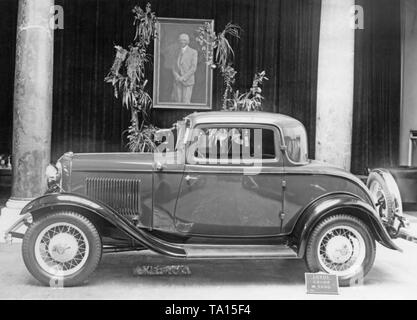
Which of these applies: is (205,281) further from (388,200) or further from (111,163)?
(388,200)

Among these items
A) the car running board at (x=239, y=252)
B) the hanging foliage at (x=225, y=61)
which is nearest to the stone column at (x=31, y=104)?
the hanging foliage at (x=225, y=61)

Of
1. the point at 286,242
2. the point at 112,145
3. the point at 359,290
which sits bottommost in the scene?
the point at 359,290

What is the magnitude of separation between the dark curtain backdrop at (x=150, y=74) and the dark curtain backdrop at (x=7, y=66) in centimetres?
82

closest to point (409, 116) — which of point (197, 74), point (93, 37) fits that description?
point (197, 74)

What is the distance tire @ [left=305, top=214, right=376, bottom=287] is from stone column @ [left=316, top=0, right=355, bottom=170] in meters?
2.42

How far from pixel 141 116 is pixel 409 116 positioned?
211 inches

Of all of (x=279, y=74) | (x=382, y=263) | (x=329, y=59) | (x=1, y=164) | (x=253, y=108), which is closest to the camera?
(x=382, y=263)

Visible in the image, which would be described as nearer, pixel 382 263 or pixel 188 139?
pixel 188 139

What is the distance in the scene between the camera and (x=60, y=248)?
396 centimetres

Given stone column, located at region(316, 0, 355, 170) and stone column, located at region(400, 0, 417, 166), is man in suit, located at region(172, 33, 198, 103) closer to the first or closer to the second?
stone column, located at region(316, 0, 355, 170)

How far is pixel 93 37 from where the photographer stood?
9.96m

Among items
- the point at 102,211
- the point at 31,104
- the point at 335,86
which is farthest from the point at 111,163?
the point at 335,86
